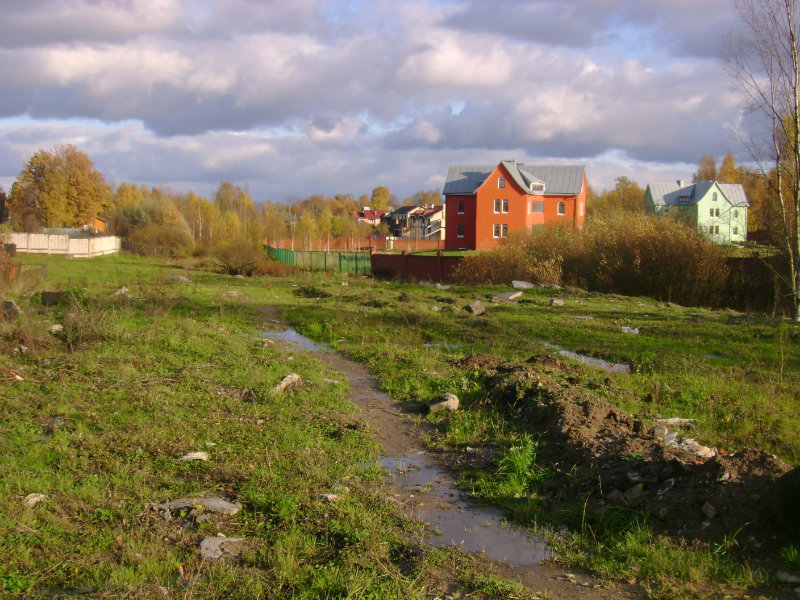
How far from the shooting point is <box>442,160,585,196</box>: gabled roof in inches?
2258

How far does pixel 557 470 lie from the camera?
5812mm

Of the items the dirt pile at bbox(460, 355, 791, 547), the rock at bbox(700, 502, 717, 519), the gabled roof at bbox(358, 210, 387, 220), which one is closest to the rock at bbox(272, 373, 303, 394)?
the dirt pile at bbox(460, 355, 791, 547)

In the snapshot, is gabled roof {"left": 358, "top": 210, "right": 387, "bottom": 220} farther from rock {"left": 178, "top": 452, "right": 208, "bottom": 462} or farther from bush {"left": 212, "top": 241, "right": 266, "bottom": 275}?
rock {"left": 178, "top": 452, "right": 208, "bottom": 462}

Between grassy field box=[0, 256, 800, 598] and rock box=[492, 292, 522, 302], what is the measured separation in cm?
507

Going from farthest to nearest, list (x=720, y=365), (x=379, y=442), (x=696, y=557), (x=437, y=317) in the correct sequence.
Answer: (x=437, y=317)
(x=720, y=365)
(x=379, y=442)
(x=696, y=557)

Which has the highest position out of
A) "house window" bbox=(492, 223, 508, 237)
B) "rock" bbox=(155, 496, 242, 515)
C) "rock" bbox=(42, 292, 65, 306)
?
"house window" bbox=(492, 223, 508, 237)

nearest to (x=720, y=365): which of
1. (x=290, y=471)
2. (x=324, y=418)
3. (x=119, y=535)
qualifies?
(x=324, y=418)

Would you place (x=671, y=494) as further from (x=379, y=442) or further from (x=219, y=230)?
(x=219, y=230)

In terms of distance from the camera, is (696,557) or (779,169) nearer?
(696,557)

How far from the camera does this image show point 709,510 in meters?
4.61

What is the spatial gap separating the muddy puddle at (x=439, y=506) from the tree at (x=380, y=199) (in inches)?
5688

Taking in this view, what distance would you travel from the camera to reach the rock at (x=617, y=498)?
4.99 meters

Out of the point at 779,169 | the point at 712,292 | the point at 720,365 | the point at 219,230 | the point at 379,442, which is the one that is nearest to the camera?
the point at 379,442

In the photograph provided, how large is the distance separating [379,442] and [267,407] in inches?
67.0
